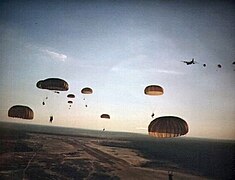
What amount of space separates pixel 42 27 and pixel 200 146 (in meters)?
2.76

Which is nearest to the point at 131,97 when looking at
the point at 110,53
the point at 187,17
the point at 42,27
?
the point at 110,53

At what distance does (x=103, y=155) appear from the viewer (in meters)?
4.38

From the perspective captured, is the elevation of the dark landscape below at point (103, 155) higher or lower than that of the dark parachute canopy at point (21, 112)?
lower

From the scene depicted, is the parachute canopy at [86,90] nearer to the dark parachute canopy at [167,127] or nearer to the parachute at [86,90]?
the parachute at [86,90]

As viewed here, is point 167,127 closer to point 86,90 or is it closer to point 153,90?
point 153,90

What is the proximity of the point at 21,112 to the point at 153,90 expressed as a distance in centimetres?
185

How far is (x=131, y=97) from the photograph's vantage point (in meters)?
4.45

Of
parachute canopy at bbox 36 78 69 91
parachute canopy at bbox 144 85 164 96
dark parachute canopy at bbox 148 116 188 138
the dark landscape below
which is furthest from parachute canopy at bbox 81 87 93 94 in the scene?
dark parachute canopy at bbox 148 116 188 138

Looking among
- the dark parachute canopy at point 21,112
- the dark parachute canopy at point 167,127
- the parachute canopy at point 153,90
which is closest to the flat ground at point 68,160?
the dark parachute canopy at point 21,112

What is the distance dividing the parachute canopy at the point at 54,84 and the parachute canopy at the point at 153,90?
113 centimetres

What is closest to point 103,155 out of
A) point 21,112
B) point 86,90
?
point 86,90

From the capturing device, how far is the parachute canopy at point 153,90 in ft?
14.3

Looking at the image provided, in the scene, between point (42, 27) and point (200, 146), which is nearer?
point (200, 146)

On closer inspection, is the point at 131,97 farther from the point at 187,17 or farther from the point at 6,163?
the point at 6,163
